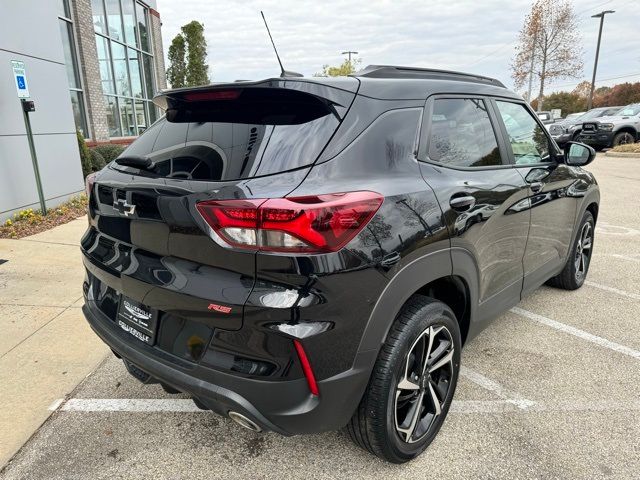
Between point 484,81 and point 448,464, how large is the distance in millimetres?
2330

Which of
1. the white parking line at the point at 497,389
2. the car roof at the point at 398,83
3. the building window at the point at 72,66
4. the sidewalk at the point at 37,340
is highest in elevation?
the building window at the point at 72,66

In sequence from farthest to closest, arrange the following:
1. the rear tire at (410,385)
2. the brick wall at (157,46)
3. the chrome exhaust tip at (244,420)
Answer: the brick wall at (157,46) → the rear tire at (410,385) → the chrome exhaust tip at (244,420)

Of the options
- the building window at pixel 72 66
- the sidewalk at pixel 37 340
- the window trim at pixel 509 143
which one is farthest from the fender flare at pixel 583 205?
the building window at pixel 72 66

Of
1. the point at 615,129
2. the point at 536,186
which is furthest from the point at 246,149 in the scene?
the point at 615,129

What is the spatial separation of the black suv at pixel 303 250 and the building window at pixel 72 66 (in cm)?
1171

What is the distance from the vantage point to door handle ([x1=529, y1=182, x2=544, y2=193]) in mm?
2995

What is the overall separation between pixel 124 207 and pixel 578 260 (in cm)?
396

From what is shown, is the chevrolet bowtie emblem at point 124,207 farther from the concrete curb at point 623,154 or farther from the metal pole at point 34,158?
the concrete curb at point 623,154

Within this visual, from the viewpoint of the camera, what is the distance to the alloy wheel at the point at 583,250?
4215 mm

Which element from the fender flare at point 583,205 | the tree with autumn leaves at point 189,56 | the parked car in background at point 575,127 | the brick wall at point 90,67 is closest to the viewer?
the fender flare at point 583,205

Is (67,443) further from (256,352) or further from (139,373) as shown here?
(256,352)

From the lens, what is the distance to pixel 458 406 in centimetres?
266

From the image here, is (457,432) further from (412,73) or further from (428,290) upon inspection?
(412,73)

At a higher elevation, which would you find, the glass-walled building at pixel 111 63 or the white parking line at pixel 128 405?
the glass-walled building at pixel 111 63
